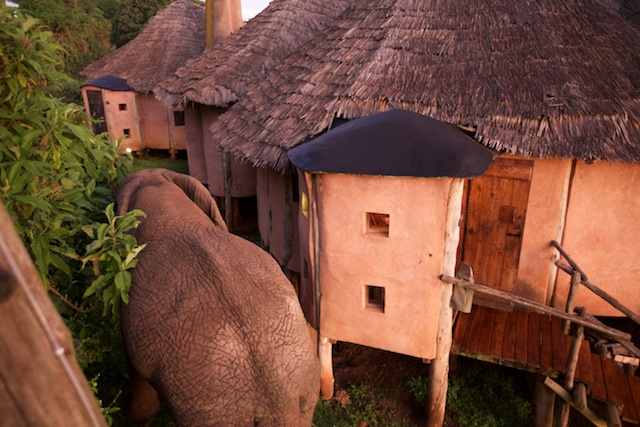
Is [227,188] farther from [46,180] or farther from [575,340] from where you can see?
[575,340]

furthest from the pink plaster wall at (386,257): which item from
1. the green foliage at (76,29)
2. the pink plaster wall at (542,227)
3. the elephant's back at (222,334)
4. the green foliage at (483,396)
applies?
the green foliage at (76,29)

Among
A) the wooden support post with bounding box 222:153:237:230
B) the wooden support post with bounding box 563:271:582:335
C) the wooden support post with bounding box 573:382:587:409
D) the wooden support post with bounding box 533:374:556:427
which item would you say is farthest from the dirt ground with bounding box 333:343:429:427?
the wooden support post with bounding box 222:153:237:230

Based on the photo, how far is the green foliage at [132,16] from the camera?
24.8m

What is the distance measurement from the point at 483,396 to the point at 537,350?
1.17 m

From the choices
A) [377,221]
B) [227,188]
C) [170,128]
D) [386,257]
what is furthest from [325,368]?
[170,128]

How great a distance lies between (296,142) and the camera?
6.48 meters

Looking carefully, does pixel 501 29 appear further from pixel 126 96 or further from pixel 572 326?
pixel 126 96

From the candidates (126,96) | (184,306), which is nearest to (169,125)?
(126,96)

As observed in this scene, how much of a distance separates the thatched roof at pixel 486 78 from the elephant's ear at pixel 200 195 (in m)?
1.14

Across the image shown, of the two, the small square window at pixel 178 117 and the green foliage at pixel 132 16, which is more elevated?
the green foliage at pixel 132 16

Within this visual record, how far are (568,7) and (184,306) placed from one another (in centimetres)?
701

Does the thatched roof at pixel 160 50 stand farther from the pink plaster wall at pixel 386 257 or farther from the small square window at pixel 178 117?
the pink plaster wall at pixel 386 257

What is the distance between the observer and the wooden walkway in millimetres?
5332

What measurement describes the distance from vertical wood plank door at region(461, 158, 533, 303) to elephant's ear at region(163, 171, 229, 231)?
143 inches
